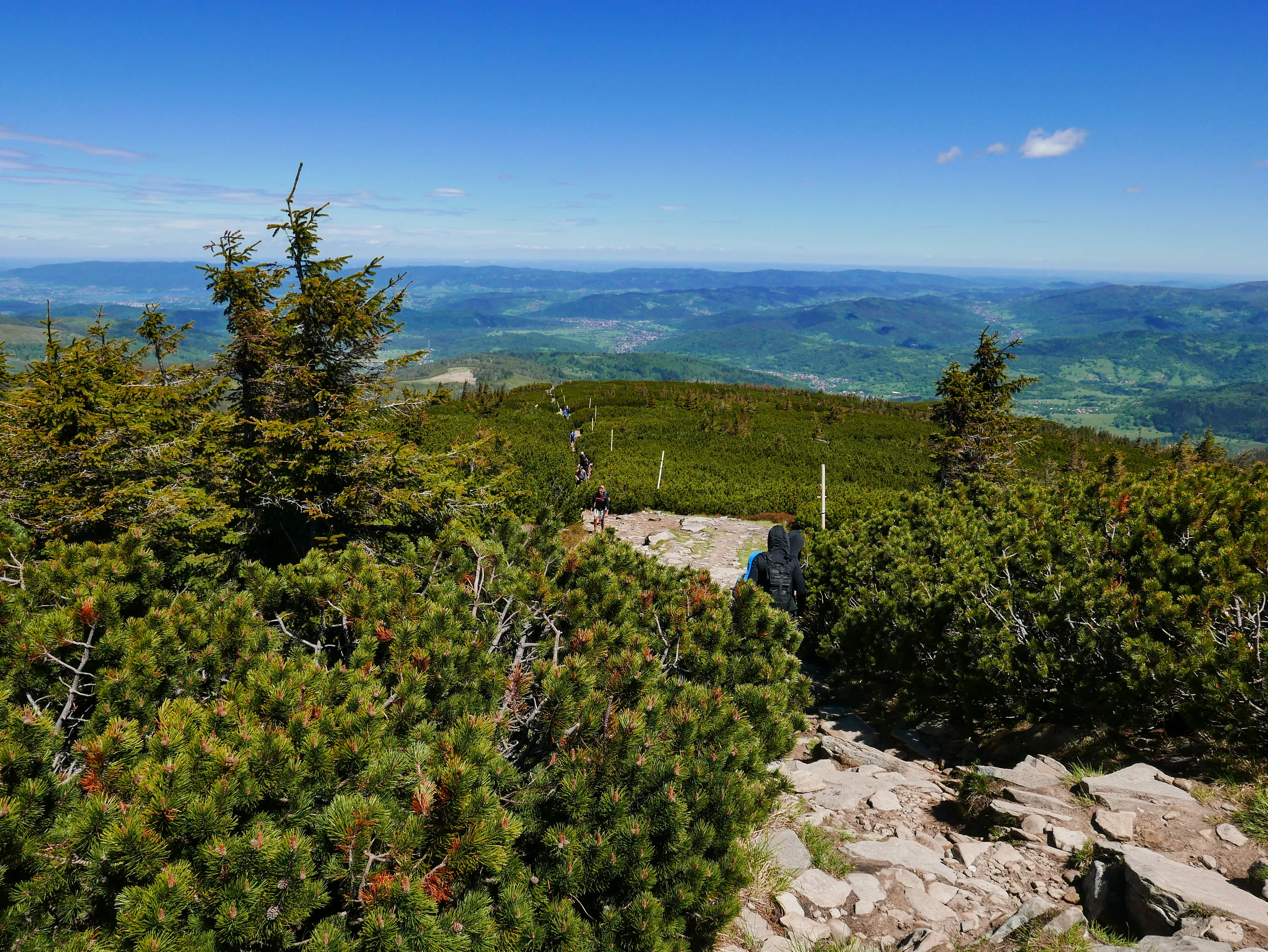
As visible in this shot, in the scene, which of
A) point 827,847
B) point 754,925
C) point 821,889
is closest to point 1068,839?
point 827,847

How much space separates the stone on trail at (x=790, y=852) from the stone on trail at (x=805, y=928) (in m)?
0.34

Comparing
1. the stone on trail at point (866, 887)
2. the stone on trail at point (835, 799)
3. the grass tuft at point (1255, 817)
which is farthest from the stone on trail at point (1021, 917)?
the stone on trail at point (835, 799)

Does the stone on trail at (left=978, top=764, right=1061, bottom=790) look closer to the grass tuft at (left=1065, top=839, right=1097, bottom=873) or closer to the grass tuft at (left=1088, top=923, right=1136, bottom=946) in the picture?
the grass tuft at (left=1065, top=839, right=1097, bottom=873)

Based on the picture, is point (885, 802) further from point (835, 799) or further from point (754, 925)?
point (754, 925)

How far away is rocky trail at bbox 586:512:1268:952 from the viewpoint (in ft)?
10.3

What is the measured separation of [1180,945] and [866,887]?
1.57 meters

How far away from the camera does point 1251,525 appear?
206 inches

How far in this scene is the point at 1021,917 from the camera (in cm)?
334

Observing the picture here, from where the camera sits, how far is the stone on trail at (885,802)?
16.6ft

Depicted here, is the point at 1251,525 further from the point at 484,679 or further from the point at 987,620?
the point at 484,679

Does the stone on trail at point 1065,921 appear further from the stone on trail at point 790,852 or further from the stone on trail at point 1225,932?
the stone on trail at point 790,852

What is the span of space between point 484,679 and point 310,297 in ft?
20.0

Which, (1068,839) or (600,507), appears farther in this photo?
(600,507)

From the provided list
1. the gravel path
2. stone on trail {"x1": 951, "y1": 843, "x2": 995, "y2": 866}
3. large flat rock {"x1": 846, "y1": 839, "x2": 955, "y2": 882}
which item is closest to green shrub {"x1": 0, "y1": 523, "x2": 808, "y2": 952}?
large flat rock {"x1": 846, "y1": 839, "x2": 955, "y2": 882}
